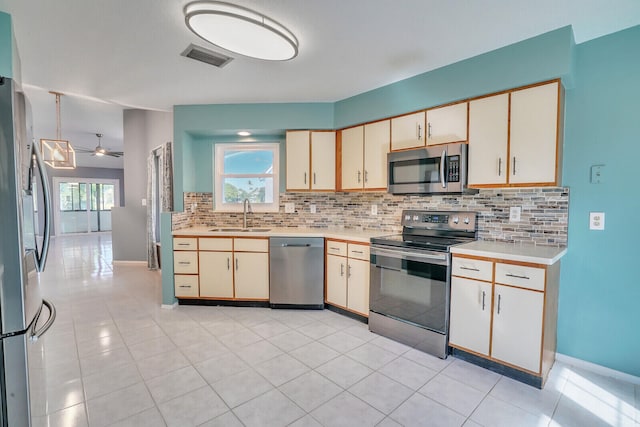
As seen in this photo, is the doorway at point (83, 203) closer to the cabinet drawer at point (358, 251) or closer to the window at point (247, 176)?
the window at point (247, 176)

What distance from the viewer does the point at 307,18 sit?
1931 millimetres

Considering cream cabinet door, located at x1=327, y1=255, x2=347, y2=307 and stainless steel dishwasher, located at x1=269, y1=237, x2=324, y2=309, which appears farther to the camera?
stainless steel dishwasher, located at x1=269, y1=237, x2=324, y2=309

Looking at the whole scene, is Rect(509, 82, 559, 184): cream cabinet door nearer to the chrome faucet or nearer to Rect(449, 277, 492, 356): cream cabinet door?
Rect(449, 277, 492, 356): cream cabinet door

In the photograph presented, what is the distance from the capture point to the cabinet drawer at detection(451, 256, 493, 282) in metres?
2.20

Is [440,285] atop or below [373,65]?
below

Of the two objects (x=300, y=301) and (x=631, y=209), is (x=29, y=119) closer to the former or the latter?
(x=300, y=301)

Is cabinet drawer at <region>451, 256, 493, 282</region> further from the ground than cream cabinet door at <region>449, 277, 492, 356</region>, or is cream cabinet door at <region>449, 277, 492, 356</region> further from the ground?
cabinet drawer at <region>451, 256, 493, 282</region>

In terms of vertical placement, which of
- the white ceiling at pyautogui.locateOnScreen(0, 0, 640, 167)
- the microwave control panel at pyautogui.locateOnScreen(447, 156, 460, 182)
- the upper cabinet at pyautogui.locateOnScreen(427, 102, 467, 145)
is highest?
the white ceiling at pyautogui.locateOnScreen(0, 0, 640, 167)

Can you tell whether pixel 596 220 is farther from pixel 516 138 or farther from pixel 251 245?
pixel 251 245

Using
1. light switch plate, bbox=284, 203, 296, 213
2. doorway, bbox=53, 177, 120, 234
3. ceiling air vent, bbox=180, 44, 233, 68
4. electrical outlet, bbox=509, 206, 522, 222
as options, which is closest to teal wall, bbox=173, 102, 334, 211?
light switch plate, bbox=284, 203, 296, 213

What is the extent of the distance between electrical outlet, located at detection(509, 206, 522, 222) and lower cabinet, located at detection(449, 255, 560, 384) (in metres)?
0.49

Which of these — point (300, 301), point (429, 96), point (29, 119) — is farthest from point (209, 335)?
point (429, 96)

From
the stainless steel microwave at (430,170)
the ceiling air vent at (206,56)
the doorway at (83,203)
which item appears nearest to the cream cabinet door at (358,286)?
the stainless steel microwave at (430,170)

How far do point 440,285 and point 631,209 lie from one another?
53.5 inches
